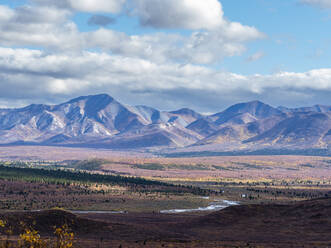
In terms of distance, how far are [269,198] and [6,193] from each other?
89675 millimetres

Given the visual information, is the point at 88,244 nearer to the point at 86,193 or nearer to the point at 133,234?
the point at 133,234

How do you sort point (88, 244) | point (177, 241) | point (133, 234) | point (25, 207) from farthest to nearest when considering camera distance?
1. point (25, 207)
2. point (133, 234)
3. point (177, 241)
4. point (88, 244)

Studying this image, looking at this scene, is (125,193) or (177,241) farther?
(125,193)

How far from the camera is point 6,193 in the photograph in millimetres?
157750

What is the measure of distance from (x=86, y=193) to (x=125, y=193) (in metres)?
15.2

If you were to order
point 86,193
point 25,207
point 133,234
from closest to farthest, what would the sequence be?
point 133,234, point 25,207, point 86,193

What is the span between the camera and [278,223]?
316 ft

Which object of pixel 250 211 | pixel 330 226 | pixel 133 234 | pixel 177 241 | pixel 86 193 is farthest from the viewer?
pixel 86 193

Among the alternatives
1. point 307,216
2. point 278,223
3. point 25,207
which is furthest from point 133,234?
point 25,207

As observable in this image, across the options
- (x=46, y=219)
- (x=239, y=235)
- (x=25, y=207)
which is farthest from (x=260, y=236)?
(x=25, y=207)

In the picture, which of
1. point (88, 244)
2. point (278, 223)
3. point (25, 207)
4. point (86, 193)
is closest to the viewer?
point (88, 244)

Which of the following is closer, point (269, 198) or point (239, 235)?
point (239, 235)

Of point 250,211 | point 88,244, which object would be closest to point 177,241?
point 88,244

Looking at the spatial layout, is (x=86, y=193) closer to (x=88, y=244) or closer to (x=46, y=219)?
(x=46, y=219)
